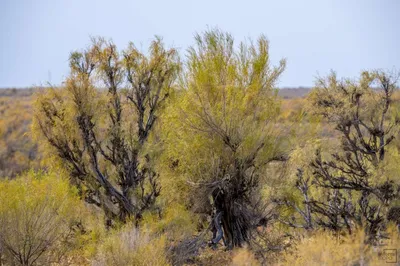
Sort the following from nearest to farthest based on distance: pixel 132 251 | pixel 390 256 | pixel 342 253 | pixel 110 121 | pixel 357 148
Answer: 1. pixel 342 253
2. pixel 390 256
3. pixel 132 251
4. pixel 357 148
5. pixel 110 121

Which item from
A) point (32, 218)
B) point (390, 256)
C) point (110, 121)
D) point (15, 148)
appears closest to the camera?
point (390, 256)

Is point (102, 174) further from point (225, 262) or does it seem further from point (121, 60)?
point (225, 262)

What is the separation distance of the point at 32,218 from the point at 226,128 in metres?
5.52

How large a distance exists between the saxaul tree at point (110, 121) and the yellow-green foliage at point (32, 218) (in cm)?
185

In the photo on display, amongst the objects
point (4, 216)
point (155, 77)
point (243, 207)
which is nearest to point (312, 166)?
point (243, 207)

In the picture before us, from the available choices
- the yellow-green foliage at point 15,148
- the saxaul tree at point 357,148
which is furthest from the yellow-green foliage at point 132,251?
the yellow-green foliage at point 15,148

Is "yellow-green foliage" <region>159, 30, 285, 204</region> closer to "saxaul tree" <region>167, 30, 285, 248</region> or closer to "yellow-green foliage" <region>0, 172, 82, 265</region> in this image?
"saxaul tree" <region>167, 30, 285, 248</region>

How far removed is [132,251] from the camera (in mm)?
11227

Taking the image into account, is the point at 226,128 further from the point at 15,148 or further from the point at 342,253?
the point at 15,148

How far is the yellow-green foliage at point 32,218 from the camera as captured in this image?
462 inches

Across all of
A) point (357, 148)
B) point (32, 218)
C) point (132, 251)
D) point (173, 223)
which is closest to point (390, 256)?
point (357, 148)

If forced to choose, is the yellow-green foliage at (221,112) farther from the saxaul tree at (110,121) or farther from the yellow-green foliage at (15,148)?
the yellow-green foliage at (15,148)

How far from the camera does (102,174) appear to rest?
50.3 feet

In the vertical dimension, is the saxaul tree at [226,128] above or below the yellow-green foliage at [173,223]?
above
